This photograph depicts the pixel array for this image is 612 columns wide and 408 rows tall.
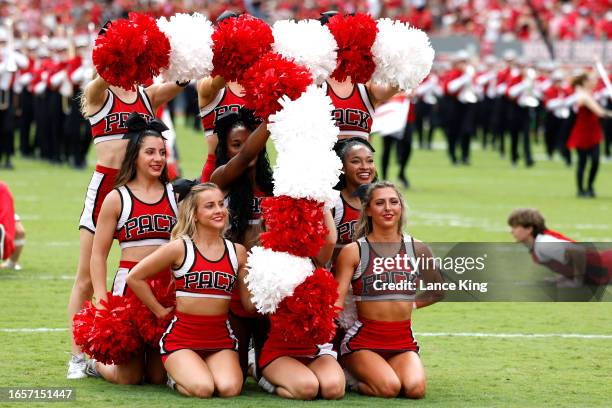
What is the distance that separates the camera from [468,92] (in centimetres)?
2320

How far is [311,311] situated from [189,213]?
0.76m

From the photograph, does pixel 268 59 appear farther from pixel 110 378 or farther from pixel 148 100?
pixel 110 378

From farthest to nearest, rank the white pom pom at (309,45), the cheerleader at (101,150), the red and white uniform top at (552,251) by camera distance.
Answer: the red and white uniform top at (552,251) < the cheerleader at (101,150) < the white pom pom at (309,45)

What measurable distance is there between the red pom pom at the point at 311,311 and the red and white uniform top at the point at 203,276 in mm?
308

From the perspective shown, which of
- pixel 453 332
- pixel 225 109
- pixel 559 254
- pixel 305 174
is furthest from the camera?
pixel 559 254

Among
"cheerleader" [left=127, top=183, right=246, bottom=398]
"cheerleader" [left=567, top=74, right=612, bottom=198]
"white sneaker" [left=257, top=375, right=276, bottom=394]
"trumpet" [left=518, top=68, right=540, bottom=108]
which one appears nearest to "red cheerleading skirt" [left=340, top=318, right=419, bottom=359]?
"white sneaker" [left=257, top=375, right=276, bottom=394]

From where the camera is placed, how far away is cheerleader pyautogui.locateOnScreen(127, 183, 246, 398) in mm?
5633

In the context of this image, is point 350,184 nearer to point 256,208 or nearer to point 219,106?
point 256,208

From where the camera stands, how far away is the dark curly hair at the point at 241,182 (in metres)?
6.02

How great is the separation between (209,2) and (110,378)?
2918 centimetres

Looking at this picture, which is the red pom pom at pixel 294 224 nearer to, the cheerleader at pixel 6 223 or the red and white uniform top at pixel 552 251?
the red and white uniform top at pixel 552 251

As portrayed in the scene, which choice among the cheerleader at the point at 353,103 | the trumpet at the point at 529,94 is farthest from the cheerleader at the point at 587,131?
the cheerleader at the point at 353,103

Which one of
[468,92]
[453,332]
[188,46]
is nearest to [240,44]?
[188,46]

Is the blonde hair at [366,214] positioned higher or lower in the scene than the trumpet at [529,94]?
lower
